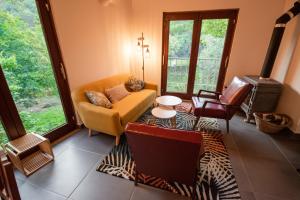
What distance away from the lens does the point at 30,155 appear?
2029mm

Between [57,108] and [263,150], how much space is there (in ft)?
10.6

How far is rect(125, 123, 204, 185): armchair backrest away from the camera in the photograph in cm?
112

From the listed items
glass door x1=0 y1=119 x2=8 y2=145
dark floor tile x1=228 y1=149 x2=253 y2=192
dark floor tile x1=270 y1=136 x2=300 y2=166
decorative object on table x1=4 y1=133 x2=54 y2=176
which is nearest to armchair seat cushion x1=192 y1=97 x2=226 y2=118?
dark floor tile x1=228 y1=149 x2=253 y2=192

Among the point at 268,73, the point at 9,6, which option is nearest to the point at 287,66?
the point at 268,73

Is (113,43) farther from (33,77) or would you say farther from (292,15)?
(292,15)

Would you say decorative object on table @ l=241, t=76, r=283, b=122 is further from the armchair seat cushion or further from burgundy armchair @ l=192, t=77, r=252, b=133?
the armchair seat cushion

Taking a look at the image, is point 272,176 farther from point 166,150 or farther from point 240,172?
point 166,150

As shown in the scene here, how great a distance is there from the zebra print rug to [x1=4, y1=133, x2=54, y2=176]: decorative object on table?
759mm

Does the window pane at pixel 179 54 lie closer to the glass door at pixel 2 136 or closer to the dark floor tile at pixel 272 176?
the dark floor tile at pixel 272 176

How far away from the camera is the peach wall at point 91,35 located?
2283 millimetres

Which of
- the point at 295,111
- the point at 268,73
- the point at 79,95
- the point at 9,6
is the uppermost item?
the point at 9,6

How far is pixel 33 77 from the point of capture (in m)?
2.05

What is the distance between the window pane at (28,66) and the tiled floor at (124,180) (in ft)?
1.78

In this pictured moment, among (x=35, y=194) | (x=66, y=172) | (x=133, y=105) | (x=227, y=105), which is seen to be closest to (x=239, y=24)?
(x=227, y=105)
